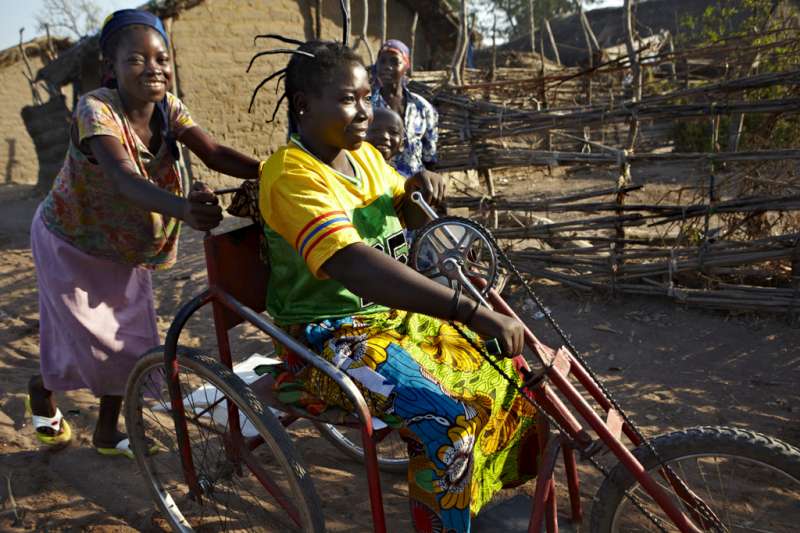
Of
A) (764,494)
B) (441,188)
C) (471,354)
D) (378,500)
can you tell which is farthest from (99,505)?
(764,494)

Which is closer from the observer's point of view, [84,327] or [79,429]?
[84,327]

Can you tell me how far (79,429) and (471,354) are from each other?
2.27 m

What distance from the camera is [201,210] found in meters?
1.88

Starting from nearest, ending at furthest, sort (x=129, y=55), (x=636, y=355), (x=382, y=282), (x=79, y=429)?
(x=382, y=282)
(x=129, y=55)
(x=79, y=429)
(x=636, y=355)

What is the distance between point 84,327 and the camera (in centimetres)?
263

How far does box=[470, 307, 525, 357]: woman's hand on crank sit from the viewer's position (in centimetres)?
156

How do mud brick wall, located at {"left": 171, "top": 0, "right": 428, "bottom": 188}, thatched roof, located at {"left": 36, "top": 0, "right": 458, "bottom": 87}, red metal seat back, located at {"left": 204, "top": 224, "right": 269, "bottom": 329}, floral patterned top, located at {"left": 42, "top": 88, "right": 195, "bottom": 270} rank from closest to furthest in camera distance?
red metal seat back, located at {"left": 204, "top": 224, "right": 269, "bottom": 329}, floral patterned top, located at {"left": 42, "top": 88, "right": 195, "bottom": 270}, thatched roof, located at {"left": 36, "top": 0, "right": 458, "bottom": 87}, mud brick wall, located at {"left": 171, "top": 0, "right": 428, "bottom": 188}

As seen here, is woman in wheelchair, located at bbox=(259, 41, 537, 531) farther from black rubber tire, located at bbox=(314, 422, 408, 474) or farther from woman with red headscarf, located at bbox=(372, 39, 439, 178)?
woman with red headscarf, located at bbox=(372, 39, 439, 178)

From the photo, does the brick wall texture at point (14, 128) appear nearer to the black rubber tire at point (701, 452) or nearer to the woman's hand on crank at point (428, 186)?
the woman's hand on crank at point (428, 186)

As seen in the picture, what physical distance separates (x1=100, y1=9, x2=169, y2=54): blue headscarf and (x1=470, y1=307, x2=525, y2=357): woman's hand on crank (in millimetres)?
1590

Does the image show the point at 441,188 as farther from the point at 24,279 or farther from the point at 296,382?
the point at 24,279

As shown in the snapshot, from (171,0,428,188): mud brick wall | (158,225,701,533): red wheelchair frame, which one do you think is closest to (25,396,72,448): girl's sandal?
(158,225,701,533): red wheelchair frame

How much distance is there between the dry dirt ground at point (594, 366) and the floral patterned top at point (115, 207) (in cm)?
103

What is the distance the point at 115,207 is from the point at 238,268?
0.72 meters
